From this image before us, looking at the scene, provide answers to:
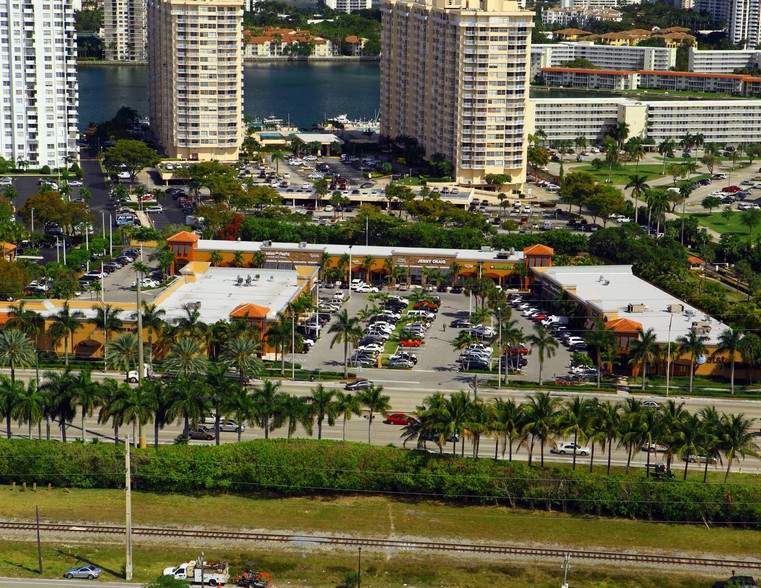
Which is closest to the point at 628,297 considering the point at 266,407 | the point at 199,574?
the point at 266,407

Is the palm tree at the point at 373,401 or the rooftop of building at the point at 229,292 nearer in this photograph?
the palm tree at the point at 373,401

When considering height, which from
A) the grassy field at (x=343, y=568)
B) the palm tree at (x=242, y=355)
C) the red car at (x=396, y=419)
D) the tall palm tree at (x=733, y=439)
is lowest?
the grassy field at (x=343, y=568)

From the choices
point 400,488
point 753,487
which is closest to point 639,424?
point 753,487

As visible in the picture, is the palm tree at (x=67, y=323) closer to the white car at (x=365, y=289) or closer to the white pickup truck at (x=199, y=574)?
the white car at (x=365, y=289)

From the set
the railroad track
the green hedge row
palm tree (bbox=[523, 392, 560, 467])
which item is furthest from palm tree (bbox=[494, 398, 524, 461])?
the railroad track

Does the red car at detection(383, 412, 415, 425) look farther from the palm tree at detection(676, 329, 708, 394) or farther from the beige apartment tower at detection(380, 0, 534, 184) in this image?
the beige apartment tower at detection(380, 0, 534, 184)

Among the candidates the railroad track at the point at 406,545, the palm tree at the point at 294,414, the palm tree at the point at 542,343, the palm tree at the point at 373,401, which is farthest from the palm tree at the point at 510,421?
the palm tree at the point at 542,343

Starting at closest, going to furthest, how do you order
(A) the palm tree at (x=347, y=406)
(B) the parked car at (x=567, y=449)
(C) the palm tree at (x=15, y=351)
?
1. (A) the palm tree at (x=347, y=406)
2. (B) the parked car at (x=567, y=449)
3. (C) the palm tree at (x=15, y=351)
